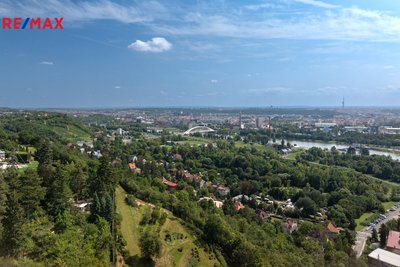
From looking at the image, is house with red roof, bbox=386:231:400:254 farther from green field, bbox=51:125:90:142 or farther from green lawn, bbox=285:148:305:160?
green field, bbox=51:125:90:142

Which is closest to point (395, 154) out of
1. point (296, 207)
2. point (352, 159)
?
point (352, 159)

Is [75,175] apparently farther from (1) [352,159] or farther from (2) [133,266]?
(1) [352,159]

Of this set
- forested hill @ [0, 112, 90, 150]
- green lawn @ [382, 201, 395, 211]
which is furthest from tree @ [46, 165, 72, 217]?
green lawn @ [382, 201, 395, 211]

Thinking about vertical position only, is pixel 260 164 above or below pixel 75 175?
below

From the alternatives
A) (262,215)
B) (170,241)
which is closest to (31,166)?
(170,241)

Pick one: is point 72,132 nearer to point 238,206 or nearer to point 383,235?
point 238,206

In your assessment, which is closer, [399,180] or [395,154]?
[399,180]

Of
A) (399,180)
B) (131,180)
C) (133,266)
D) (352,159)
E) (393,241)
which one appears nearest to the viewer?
(133,266)
